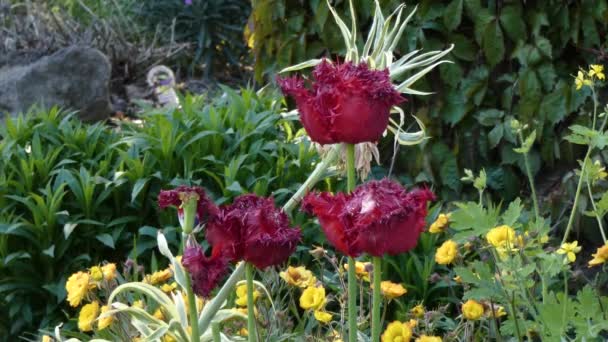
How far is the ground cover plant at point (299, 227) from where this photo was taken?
145cm

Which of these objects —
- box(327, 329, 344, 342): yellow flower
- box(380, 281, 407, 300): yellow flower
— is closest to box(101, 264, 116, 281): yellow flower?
box(327, 329, 344, 342): yellow flower

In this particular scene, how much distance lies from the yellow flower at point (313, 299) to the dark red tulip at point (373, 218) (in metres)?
0.67

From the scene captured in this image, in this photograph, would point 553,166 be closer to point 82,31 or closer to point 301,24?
point 301,24

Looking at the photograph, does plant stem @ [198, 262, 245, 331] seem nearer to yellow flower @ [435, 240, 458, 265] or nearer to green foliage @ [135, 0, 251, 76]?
yellow flower @ [435, 240, 458, 265]

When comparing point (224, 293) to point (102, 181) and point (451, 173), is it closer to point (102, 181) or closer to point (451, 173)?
point (102, 181)

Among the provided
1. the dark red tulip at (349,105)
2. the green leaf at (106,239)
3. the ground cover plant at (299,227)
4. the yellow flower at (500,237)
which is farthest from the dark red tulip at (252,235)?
the green leaf at (106,239)

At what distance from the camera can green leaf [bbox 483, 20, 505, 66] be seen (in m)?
3.47

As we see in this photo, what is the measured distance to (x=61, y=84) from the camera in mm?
6062

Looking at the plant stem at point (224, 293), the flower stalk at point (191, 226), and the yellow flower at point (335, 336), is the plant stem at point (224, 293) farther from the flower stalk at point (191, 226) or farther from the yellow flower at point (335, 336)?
the yellow flower at point (335, 336)

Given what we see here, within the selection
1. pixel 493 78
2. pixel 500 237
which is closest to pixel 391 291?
pixel 500 237

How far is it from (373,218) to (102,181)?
2052mm

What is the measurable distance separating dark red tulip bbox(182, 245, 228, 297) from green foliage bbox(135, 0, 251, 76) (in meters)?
6.69

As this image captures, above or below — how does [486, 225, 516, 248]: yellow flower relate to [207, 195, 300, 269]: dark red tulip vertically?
below

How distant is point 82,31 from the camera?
7559mm
